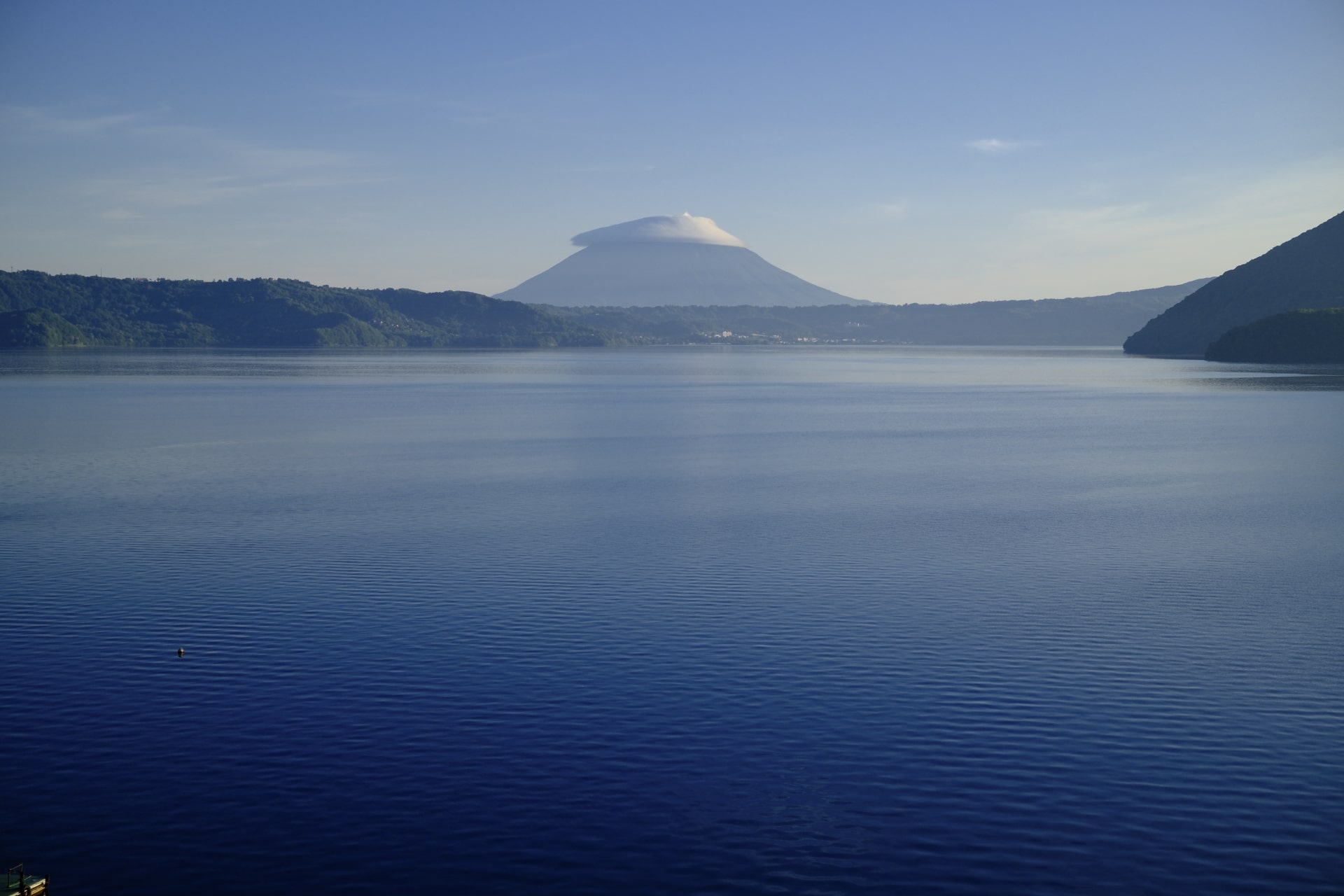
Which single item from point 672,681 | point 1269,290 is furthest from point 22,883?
point 1269,290

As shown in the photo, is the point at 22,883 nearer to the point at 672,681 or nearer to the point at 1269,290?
the point at 672,681

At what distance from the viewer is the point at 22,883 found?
11.3 m

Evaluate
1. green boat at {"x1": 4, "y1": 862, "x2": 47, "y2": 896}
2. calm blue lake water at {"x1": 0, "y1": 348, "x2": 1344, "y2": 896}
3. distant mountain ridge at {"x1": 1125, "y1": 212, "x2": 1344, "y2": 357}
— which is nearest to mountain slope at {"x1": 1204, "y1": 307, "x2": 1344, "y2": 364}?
Result: distant mountain ridge at {"x1": 1125, "y1": 212, "x2": 1344, "y2": 357}

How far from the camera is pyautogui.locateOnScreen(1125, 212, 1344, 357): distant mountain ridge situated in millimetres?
169625

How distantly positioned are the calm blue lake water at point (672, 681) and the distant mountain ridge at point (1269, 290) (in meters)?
142

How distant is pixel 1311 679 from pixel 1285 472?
1211 inches

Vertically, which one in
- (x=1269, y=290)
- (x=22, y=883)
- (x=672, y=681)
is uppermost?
(x=1269, y=290)

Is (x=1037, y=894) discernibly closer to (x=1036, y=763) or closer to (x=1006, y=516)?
(x=1036, y=763)

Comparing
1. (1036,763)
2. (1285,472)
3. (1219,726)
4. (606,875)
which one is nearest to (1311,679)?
(1219,726)

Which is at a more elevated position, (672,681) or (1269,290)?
(1269,290)

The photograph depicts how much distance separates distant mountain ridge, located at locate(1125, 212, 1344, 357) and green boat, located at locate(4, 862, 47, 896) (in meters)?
177

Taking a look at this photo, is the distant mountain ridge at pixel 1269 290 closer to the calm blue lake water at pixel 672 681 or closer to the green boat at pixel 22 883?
the calm blue lake water at pixel 672 681

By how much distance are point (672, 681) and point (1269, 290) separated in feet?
607

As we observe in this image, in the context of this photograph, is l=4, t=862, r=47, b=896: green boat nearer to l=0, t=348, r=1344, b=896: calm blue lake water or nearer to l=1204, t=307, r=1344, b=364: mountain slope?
l=0, t=348, r=1344, b=896: calm blue lake water
